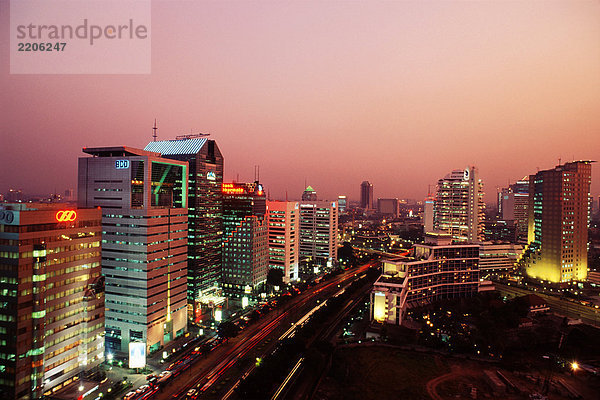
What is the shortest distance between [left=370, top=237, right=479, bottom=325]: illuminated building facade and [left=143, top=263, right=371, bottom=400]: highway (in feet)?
62.0

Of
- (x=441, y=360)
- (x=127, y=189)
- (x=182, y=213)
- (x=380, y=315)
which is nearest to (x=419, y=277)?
(x=380, y=315)

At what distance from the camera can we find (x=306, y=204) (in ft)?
436

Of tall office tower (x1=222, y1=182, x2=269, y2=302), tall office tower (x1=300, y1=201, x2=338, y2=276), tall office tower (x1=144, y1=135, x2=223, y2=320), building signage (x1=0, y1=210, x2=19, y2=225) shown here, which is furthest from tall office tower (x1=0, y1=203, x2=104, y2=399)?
tall office tower (x1=300, y1=201, x2=338, y2=276)

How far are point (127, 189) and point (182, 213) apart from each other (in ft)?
37.7

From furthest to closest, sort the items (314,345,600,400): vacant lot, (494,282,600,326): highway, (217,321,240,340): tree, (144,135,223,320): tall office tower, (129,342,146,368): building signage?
1. (144,135,223,320): tall office tower
2. (494,282,600,326): highway
3. (217,321,240,340): tree
4. (129,342,146,368): building signage
5. (314,345,600,400): vacant lot

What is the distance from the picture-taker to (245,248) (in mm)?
92375

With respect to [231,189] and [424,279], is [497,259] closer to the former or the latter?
[424,279]

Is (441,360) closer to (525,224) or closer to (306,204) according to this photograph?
(306,204)

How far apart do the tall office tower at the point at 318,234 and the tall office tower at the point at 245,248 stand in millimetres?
33583

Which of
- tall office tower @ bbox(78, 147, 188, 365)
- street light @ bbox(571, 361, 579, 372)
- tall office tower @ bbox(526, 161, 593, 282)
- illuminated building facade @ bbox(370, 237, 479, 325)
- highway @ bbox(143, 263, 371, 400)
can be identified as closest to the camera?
highway @ bbox(143, 263, 371, 400)

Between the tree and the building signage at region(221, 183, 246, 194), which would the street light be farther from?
the building signage at region(221, 183, 246, 194)

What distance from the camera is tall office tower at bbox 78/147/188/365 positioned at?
58781 mm

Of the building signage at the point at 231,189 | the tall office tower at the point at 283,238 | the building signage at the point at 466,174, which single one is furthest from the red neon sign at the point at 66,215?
the building signage at the point at 466,174

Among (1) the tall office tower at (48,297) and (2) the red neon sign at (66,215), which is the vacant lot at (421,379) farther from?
(2) the red neon sign at (66,215)
